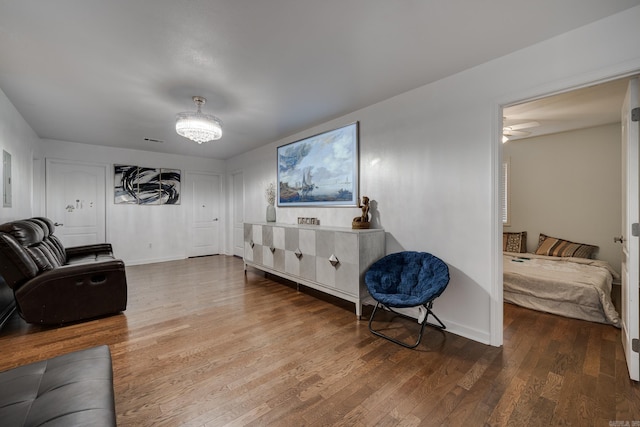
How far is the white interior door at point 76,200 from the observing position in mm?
5082

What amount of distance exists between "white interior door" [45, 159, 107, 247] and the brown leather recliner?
8.35ft

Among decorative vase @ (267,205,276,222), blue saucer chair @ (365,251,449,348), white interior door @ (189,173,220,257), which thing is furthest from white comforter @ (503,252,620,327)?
white interior door @ (189,173,220,257)

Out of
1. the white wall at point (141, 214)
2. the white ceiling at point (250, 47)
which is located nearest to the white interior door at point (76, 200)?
the white wall at point (141, 214)

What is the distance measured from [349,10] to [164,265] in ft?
19.0

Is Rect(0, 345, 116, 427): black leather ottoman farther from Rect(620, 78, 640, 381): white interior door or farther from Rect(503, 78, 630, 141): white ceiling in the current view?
Rect(503, 78, 630, 141): white ceiling

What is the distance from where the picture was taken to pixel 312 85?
9.30ft

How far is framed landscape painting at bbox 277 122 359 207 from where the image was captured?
143 inches

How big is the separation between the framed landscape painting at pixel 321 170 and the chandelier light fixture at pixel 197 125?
5.01ft

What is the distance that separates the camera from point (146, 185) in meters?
6.04

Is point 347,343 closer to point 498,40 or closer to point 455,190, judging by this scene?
point 455,190

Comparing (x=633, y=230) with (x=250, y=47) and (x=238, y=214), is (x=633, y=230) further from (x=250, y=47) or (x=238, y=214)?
(x=238, y=214)

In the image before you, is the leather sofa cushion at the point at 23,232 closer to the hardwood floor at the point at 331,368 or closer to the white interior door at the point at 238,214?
the hardwood floor at the point at 331,368

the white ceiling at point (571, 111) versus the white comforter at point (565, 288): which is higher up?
the white ceiling at point (571, 111)

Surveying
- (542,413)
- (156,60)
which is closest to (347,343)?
(542,413)
